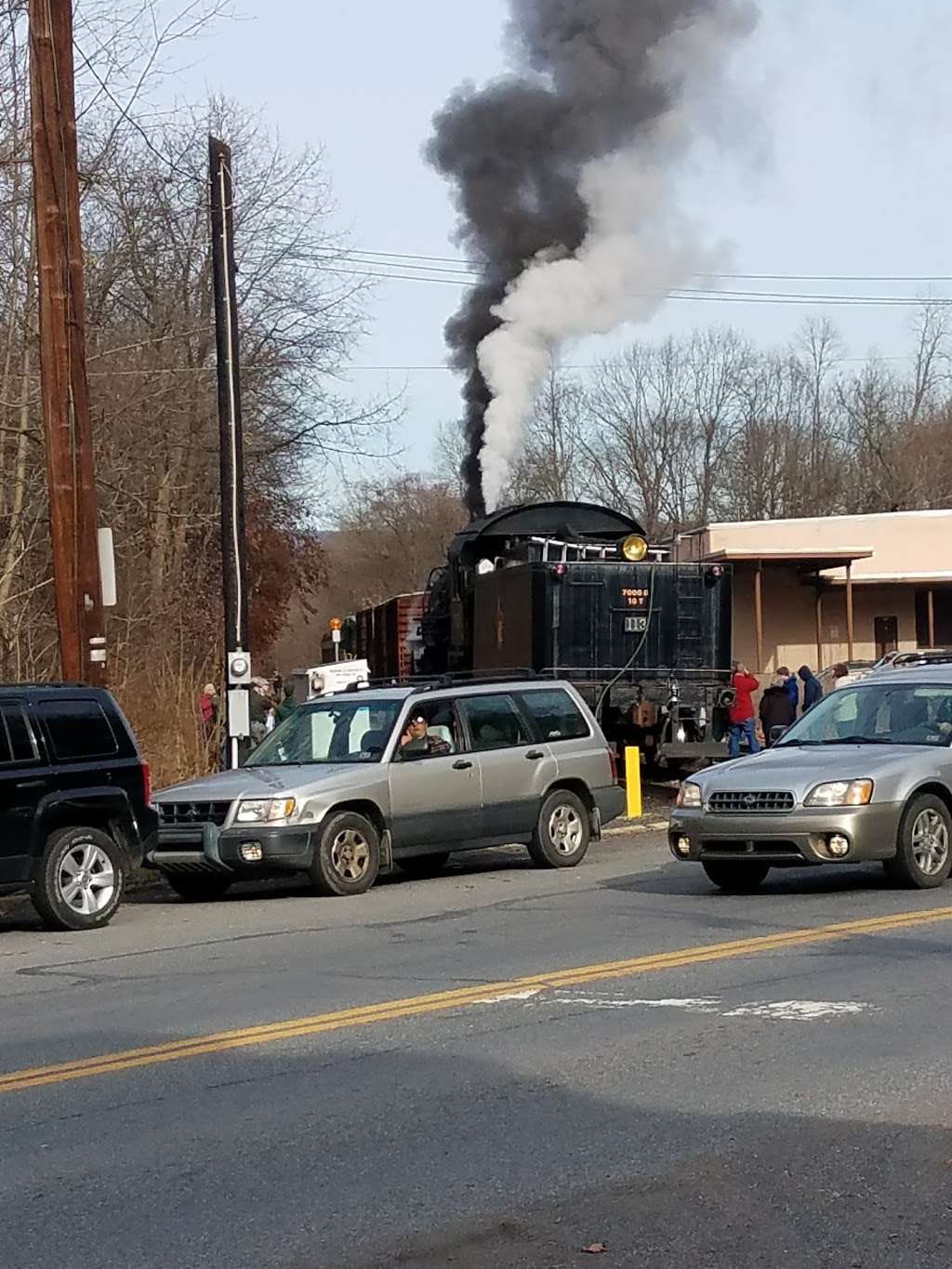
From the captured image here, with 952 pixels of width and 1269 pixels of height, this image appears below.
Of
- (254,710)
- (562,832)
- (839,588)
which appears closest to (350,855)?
(562,832)

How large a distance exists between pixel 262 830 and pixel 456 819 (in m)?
2.04

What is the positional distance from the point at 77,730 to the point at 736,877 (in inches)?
202

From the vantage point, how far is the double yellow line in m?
7.79

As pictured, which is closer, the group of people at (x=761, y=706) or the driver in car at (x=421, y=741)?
the driver in car at (x=421, y=741)

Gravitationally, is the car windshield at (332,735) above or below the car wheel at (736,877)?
above

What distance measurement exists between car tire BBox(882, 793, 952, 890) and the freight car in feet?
30.1

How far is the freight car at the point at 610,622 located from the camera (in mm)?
22141

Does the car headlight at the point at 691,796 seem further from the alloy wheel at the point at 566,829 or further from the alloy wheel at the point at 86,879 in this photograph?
the alloy wheel at the point at 86,879

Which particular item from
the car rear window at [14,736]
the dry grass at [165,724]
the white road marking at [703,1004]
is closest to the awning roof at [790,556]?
the dry grass at [165,724]

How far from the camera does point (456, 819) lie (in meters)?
15.3

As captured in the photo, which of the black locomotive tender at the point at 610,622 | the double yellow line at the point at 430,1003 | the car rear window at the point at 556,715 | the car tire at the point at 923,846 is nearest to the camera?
the double yellow line at the point at 430,1003

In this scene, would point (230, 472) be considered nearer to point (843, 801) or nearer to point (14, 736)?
point (14, 736)

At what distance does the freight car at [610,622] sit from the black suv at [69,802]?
830 centimetres

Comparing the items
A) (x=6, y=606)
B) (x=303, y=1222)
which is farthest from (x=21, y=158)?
(x=303, y=1222)
